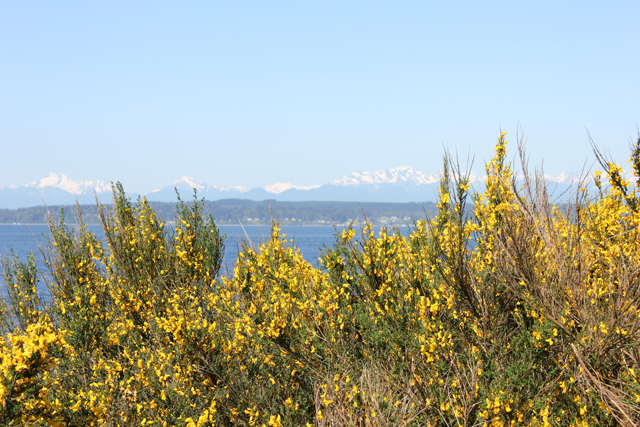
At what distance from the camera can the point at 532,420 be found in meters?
4.12

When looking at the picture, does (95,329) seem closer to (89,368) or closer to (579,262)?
(89,368)

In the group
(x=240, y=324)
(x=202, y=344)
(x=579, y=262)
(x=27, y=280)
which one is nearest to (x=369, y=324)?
(x=240, y=324)

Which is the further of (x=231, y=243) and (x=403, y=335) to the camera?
(x=231, y=243)

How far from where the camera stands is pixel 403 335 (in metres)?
5.00

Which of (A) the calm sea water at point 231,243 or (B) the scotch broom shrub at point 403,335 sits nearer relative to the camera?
(B) the scotch broom shrub at point 403,335

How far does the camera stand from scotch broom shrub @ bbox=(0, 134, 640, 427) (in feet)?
13.1

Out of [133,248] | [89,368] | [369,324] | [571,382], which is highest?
[133,248]

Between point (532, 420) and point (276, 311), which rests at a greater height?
point (276, 311)

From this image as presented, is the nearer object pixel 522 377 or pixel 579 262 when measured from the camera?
pixel 579 262

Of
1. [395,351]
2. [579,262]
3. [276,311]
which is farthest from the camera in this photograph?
[276,311]

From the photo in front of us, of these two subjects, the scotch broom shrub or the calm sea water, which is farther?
the calm sea water

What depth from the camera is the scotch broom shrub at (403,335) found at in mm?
3994

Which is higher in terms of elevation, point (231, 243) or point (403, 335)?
point (403, 335)

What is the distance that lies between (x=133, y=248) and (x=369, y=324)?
4.99 m
